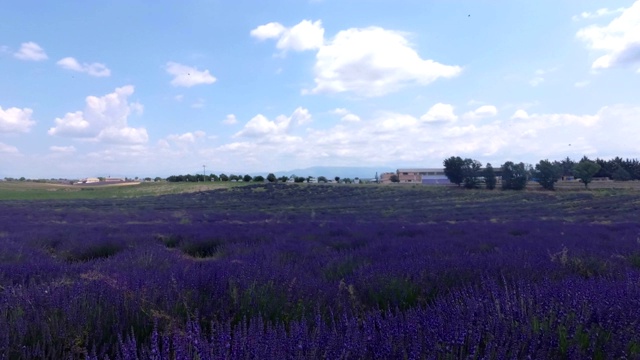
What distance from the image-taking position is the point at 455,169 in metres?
60.4

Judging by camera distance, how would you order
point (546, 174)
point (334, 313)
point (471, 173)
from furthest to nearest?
point (471, 173), point (546, 174), point (334, 313)

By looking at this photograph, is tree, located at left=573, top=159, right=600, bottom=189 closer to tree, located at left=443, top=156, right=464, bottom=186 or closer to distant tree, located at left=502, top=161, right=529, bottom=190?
distant tree, located at left=502, top=161, right=529, bottom=190

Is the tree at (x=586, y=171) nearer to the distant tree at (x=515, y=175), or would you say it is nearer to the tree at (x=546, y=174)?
the tree at (x=546, y=174)

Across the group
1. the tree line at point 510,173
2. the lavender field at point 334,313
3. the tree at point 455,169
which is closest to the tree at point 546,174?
the tree line at point 510,173

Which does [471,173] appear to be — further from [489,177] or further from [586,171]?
[586,171]

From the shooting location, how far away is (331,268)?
527cm

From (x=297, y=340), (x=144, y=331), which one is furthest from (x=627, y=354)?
(x=144, y=331)

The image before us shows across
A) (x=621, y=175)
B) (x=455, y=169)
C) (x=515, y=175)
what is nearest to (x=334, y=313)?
(x=515, y=175)

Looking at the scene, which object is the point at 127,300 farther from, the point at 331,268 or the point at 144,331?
the point at 331,268

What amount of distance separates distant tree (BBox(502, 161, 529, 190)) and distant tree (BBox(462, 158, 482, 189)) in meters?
3.44

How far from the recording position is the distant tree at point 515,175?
179 ft

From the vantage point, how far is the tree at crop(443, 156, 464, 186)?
197 ft

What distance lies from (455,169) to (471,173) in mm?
2407

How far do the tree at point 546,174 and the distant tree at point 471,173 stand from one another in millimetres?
6419
